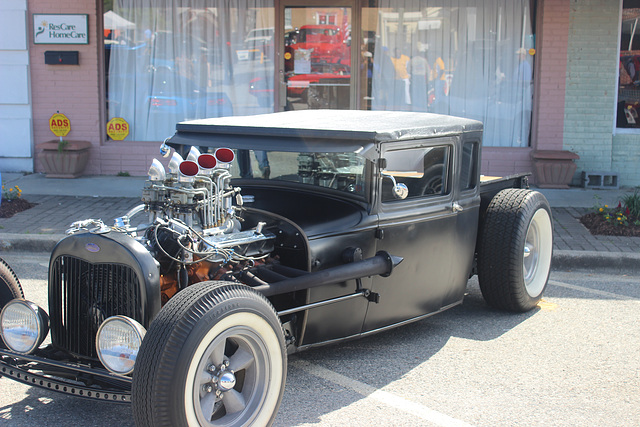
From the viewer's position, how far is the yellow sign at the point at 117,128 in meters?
10.6

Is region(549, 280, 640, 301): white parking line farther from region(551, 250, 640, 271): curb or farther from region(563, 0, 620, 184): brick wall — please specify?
region(563, 0, 620, 184): brick wall

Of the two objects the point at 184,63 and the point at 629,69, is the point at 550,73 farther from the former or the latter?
the point at 184,63

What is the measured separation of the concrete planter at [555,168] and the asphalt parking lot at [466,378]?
14.2 feet

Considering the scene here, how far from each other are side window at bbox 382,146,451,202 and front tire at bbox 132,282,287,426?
144 centimetres

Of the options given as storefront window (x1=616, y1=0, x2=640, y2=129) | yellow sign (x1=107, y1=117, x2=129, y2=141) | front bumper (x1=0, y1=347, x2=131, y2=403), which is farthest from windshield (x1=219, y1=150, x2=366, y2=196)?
storefront window (x1=616, y1=0, x2=640, y2=129)

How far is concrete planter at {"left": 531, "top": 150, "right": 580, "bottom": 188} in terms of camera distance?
9648 millimetres

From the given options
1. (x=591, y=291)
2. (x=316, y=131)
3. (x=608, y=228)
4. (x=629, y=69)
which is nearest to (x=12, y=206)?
(x=316, y=131)

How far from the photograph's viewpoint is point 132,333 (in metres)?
3.18

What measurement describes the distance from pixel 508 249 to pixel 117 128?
731 cm

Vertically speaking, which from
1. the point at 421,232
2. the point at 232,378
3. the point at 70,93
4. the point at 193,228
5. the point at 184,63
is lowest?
the point at 232,378

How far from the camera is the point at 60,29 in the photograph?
10180 millimetres

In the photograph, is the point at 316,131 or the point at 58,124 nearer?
the point at 316,131

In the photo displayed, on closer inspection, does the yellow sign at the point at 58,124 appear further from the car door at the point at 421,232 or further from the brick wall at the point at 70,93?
the car door at the point at 421,232

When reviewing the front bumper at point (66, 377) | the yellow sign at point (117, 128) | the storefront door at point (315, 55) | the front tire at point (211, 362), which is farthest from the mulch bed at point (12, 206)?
the front tire at point (211, 362)
